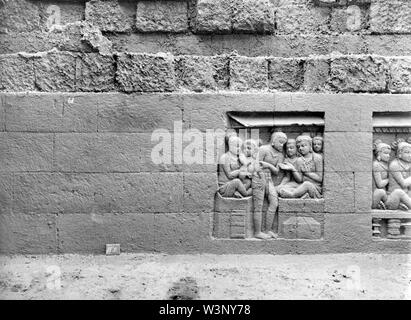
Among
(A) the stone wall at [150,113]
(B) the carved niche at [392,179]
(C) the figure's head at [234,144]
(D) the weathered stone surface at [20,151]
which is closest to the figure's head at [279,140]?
(A) the stone wall at [150,113]

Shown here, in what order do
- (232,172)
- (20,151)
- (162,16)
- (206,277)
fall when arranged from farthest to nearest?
(162,16)
(232,172)
(20,151)
(206,277)

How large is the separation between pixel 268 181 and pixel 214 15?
1.89 metres

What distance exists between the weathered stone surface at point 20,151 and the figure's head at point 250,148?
6.95 feet

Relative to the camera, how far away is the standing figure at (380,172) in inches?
172

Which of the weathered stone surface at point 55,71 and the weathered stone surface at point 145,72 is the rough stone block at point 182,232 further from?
the weathered stone surface at point 55,71

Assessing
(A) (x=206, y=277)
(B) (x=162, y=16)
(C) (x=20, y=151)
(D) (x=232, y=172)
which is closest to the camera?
(A) (x=206, y=277)

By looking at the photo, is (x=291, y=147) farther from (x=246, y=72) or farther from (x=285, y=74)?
(x=246, y=72)

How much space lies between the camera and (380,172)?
4387mm

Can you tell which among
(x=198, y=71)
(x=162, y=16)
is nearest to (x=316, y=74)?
(x=198, y=71)

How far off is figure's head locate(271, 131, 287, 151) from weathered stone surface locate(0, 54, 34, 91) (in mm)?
2662

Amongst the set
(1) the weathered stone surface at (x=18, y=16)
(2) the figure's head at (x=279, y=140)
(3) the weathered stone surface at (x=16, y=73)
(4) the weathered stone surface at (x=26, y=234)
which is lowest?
(4) the weathered stone surface at (x=26, y=234)

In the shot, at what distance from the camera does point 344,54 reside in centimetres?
445

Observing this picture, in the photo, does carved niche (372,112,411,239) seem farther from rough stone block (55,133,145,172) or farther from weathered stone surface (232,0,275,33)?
rough stone block (55,133,145,172)
